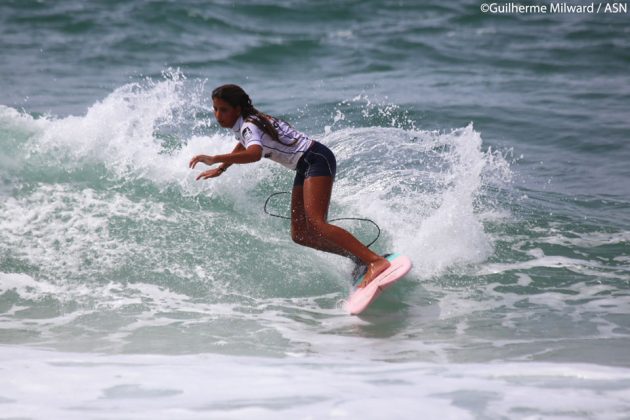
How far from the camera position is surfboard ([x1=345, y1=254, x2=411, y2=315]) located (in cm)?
607

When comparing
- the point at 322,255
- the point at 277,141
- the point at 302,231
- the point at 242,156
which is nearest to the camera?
the point at 242,156

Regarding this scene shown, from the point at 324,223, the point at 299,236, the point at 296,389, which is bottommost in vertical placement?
the point at 296,389

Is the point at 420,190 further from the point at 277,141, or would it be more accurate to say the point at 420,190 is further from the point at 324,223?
the point at 277,141

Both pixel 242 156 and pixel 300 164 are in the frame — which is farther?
pixel 300 164

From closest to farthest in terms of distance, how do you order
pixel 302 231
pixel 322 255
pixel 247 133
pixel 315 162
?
pixel 247 133, pixel 315 162, pixel 302 231, pixel 322 255

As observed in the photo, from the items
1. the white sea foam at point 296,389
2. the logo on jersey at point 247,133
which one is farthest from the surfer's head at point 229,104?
the white sea foam at point 296,389

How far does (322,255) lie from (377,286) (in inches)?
46.9

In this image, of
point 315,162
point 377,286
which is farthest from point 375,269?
point 315,162

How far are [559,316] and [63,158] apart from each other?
216 inches

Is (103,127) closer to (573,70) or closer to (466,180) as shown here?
(466,180)

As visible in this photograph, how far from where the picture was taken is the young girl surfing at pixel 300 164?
19.3 ft

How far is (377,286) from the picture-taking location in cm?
608

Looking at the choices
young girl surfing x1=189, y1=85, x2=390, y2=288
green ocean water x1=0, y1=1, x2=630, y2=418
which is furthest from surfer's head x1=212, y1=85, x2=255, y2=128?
green ocean water x1=0, y1=1, x2=630, y2=418

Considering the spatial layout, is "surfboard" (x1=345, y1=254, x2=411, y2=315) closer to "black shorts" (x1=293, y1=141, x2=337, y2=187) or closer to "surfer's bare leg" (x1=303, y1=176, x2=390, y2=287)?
"surfer's bare leg" (x1=303, y1=176, x2=390, y2=287)
